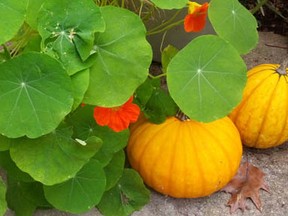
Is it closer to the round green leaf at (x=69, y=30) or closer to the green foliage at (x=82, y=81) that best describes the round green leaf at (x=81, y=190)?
the green foliage at (x=82, y=81)

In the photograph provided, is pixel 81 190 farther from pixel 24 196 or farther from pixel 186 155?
pixel 186 155

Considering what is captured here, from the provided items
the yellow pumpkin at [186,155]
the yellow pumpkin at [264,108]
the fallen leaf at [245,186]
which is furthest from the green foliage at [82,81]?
the fallen leaf at [245,186]

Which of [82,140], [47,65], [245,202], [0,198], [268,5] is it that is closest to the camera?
[47,65]

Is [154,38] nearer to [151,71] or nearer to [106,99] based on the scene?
[151,71]

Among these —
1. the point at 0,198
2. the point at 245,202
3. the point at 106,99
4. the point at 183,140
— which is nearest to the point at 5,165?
the point at 0,198

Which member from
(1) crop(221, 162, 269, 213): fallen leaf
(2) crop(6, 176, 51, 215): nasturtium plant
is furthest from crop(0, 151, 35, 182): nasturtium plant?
(1) crop(221, 162, 269, 213): fallen leaf

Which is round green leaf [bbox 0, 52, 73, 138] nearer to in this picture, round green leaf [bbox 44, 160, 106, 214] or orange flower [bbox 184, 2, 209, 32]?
round green leaf [bbox 44, 160, 106, 214]
